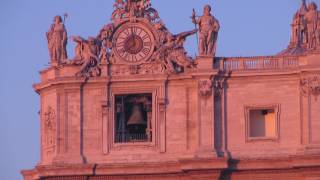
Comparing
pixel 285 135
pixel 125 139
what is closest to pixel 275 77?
pixel 285 135

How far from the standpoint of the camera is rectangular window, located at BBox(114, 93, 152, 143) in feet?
220

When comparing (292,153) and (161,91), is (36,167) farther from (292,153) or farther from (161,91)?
(292,153)

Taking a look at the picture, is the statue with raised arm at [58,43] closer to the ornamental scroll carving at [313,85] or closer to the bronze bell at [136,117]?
the bronze bell at [136,117]

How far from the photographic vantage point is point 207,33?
66438 mm

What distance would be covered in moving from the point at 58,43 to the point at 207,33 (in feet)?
20.4

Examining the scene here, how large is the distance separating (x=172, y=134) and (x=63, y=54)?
5.68 m

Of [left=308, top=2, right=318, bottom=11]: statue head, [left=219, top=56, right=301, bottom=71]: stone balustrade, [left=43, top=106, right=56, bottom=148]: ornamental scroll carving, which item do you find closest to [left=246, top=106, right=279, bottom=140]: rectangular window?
[left=219, top=56, right=301, bottom=71]: stone balustrade

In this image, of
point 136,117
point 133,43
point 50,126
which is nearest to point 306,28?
point 133,43

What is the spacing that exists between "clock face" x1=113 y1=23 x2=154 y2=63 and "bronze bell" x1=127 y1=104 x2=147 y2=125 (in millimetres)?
1970

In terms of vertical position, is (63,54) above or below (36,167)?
above

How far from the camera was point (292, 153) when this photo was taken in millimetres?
65000

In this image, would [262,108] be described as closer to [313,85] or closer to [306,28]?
[313,85]

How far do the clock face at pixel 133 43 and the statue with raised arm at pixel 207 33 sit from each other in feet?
6.94

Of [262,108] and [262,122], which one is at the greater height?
[262,108]
